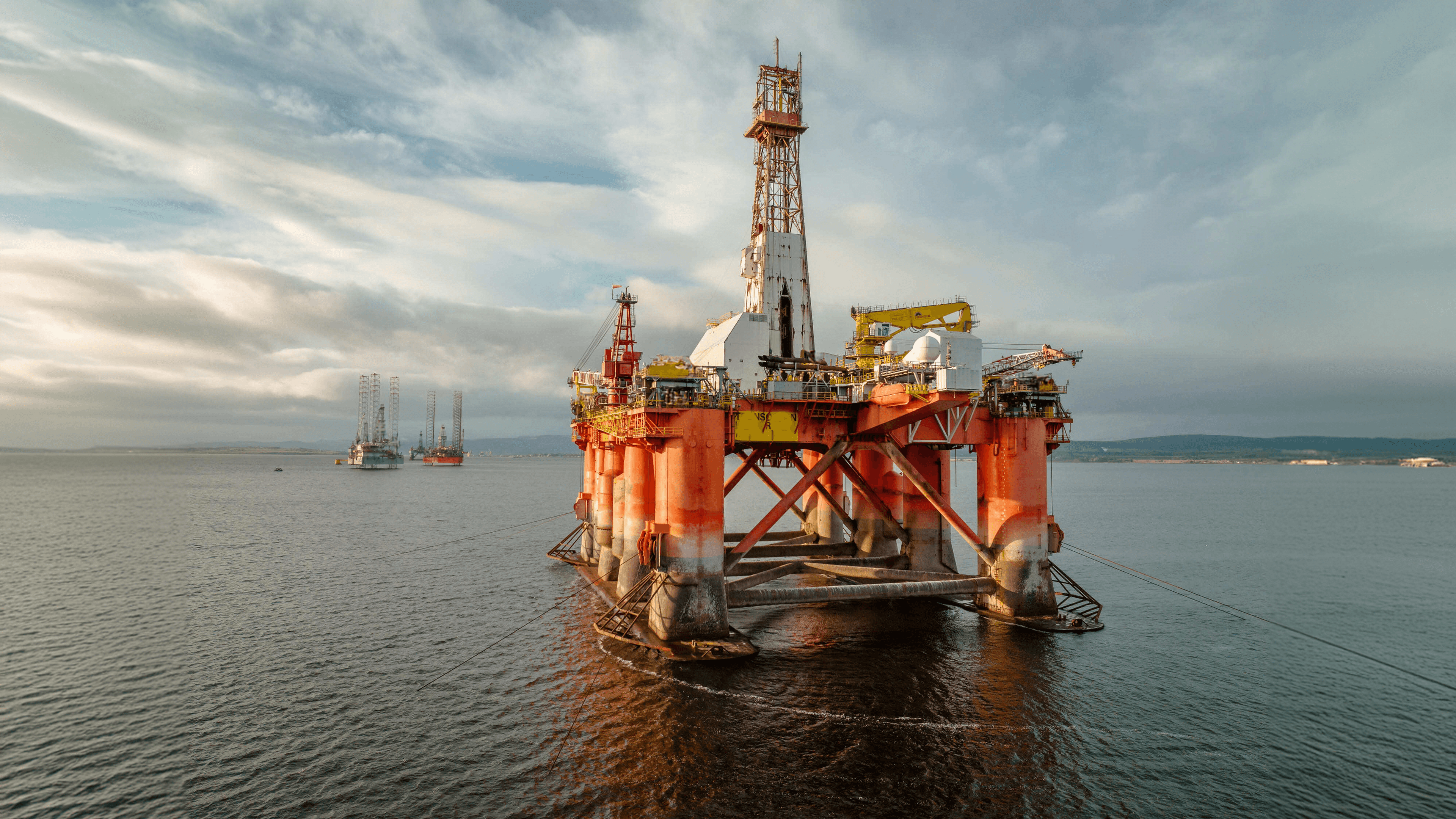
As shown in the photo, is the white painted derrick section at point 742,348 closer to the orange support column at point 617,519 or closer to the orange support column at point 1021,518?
the orange support column at point 617,519

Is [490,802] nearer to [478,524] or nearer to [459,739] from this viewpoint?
[459,739]

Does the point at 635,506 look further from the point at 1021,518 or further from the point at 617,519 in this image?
the point at 1021,518

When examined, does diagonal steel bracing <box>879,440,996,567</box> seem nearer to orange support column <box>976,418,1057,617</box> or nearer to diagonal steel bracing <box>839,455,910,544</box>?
orange support column <box>976,418,1057,617</box>

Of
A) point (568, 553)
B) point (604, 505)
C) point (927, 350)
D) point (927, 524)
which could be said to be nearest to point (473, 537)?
point (568, 553)

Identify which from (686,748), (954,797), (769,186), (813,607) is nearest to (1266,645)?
(813,607)

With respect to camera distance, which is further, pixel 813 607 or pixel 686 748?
pixel 813 607

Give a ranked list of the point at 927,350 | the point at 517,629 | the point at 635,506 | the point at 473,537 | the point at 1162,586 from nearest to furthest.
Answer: the point at 927,350 < the point at 517,629 < the point at 635,506 < the point at 1162,586 < the point at 473,537
